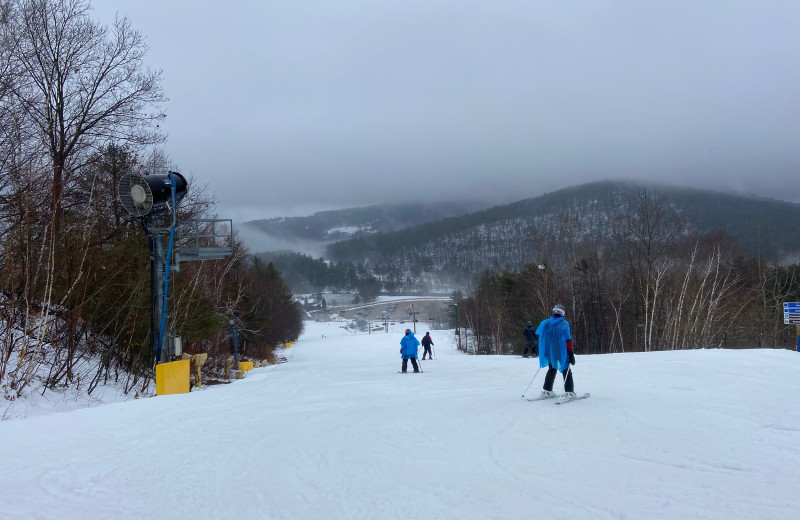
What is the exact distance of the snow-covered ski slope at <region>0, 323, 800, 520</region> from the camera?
16.8 feet

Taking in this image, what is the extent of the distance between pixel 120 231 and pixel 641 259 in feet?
127

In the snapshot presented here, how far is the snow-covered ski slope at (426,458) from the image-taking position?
5.11m

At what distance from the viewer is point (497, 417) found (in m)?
9.38

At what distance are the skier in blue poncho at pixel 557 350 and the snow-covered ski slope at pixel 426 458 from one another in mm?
475

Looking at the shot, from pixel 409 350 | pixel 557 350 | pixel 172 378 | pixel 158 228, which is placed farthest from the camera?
pixel 409 350

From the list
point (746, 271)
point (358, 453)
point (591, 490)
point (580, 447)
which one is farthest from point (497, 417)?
point (746, 271)

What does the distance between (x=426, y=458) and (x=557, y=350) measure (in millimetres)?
4795

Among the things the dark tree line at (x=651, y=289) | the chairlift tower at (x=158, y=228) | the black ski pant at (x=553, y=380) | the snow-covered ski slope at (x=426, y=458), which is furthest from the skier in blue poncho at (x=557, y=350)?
the dark tree line at (x=651, y=289)

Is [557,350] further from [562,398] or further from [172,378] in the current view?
[172,378]

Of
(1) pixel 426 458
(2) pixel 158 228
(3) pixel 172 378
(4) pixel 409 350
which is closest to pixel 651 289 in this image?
(4) pixel 409 350

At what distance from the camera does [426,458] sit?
22.5 feet

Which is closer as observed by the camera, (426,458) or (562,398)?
(426,458)

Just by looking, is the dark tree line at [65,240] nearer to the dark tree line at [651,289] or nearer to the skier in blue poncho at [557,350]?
the skier in blue poncho at [557,350]

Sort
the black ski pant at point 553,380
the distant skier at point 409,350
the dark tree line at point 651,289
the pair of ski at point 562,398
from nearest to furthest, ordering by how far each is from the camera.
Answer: the pair of ski at point 562,398 → the black ski pant at point 553,380 → the distant skier at point 409,350 → the dark tree line at point 651,289
